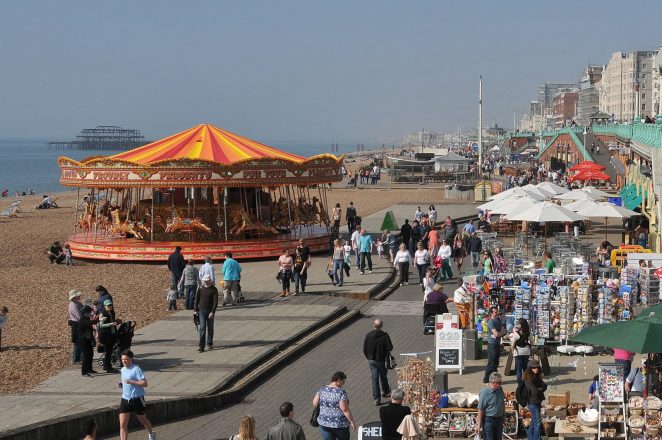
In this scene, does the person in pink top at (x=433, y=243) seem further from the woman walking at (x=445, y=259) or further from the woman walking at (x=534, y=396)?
the woman walking at (x=534, y=396)

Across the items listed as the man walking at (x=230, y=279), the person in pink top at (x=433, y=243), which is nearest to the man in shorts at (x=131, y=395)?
the man walking at (x=230, y=279)

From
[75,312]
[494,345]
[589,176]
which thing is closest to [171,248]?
[75,312]

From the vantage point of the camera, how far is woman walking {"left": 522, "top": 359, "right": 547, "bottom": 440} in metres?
12.5

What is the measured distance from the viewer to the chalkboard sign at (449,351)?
54.0 feet

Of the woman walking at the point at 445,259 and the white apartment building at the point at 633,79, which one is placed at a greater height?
the white apartment building at the point at 633,79

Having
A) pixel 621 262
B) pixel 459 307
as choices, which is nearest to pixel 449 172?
pixel 621 262

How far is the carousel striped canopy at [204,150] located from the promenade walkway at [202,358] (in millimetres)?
6772

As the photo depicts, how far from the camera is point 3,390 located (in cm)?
1551

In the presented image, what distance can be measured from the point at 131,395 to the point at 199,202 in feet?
67.7

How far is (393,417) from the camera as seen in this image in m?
11.1

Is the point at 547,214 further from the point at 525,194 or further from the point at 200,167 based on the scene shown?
the point at 200,167

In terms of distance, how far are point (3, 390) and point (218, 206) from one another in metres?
17.0

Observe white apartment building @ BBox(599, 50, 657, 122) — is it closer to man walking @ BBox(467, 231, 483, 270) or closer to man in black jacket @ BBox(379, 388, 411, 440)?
man walking @ BBox(467, 231, 483, 270)

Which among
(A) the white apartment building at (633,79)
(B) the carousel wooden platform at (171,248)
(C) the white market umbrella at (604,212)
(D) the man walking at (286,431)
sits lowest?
(D) the man walking at (286,431)
